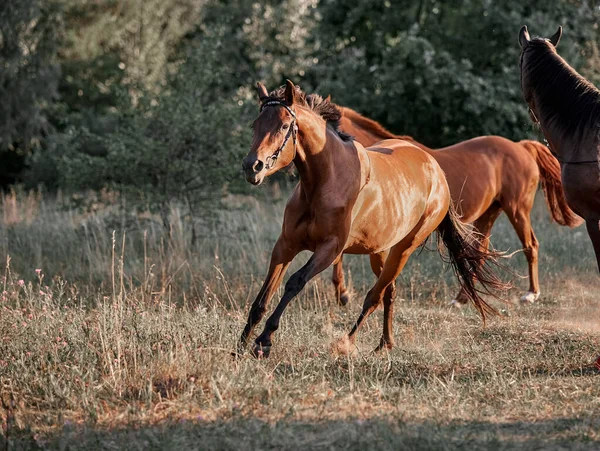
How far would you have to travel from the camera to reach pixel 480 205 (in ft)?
31.2

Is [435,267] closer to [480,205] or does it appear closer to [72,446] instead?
[480,205]

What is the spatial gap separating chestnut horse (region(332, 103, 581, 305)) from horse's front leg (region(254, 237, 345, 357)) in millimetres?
3349

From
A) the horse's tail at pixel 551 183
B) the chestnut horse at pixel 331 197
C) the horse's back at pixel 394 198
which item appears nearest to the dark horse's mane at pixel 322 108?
the chestnut horse at pixel 331 197

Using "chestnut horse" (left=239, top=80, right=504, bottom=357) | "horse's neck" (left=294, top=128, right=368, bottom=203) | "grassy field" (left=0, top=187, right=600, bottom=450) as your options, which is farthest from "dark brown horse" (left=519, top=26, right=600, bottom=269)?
"horse's neck" (left=294, top=128, right=368, bottom=203)

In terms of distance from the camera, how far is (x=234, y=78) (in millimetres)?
19453

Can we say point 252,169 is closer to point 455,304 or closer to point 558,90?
point 558,90

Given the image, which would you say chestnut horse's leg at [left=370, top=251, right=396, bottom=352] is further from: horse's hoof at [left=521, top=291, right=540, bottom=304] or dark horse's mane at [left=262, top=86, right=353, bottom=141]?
horse's hoof at [left=521, top=291, right=540, bottom=304]

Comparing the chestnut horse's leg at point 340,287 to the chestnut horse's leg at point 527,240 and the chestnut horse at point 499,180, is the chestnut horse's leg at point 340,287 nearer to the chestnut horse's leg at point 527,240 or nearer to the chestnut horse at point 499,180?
the chestnut horse at point 499,180

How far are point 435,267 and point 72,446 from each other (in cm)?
714

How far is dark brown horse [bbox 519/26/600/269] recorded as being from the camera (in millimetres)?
6473

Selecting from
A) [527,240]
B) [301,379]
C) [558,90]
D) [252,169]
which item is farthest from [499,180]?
[301,379]

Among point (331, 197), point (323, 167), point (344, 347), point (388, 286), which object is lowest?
point (344, 347)

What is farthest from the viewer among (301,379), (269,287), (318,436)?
(269,287)

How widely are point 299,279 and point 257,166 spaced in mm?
909
